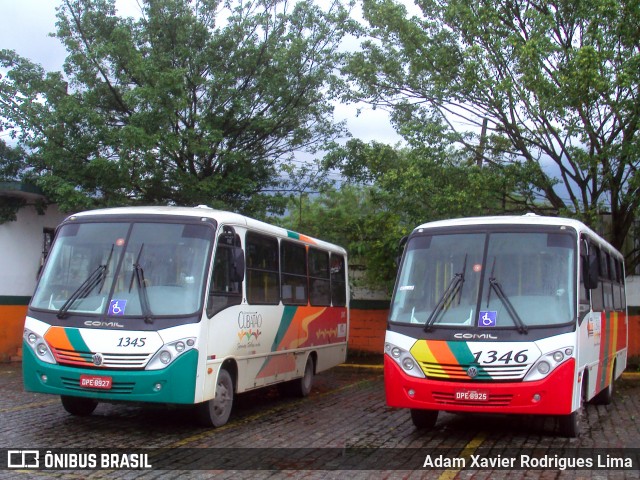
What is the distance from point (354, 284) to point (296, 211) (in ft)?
14.8

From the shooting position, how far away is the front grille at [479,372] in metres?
8.35

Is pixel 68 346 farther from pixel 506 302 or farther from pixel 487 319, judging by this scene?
pixel 506 302

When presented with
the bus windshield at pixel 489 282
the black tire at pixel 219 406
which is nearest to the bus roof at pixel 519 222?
the bus windshield at pixel 489 282

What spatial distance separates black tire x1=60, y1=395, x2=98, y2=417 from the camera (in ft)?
32.0

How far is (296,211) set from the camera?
23.4m

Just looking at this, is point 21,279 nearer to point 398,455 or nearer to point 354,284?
point 354,284

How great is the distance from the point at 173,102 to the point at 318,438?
8639 mm

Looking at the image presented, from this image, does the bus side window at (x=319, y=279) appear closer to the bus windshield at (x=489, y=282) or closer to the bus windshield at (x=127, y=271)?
the bus windshield at (x=489, y=282)

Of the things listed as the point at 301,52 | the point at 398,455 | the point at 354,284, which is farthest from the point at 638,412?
the point at 301,52

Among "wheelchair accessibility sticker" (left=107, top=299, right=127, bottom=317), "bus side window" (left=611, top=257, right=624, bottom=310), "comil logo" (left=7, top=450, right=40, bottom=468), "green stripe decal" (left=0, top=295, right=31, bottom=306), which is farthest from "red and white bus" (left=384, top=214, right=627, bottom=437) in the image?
"green stripe decal" (left=0, top=295, right=31, bottom=306)

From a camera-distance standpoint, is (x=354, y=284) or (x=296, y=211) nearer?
(x=354, y=284)

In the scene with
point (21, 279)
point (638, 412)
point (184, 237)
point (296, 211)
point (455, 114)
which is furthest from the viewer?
point (296, 211)

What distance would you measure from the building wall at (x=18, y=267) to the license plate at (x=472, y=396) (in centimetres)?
1194

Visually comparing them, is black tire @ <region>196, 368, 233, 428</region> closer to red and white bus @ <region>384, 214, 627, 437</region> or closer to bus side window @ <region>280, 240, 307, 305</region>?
red and white bus @ <region>384, 214, 627, 437</region>
